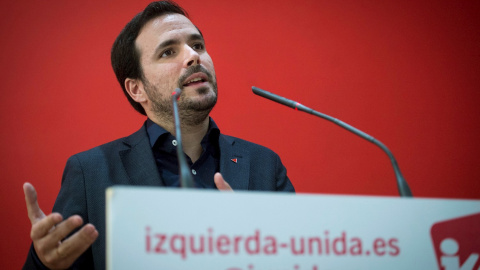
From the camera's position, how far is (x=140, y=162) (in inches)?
52.7

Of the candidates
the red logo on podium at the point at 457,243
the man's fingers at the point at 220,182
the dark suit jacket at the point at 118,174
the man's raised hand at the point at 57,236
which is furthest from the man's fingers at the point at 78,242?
the red logo on podium at the point at 457,243

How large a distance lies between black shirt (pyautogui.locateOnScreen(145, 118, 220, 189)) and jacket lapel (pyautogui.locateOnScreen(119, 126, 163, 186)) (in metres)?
0.04

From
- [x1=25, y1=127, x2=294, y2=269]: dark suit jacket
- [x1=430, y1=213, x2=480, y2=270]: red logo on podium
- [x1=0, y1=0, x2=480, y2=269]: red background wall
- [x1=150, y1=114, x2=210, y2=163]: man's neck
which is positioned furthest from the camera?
[x1=0, y1=0, x2=480, y2=269]: red background wall

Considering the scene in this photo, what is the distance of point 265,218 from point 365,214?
158 millimetres

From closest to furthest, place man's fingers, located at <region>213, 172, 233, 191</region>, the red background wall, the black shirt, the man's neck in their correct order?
man's fingers, located at <region>213, 172, 233, 191</region> → the black shirt → the man's neck → the red background wall

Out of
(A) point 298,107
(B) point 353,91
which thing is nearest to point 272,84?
(B) point 353,91

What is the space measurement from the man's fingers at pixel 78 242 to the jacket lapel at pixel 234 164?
61 centimetres

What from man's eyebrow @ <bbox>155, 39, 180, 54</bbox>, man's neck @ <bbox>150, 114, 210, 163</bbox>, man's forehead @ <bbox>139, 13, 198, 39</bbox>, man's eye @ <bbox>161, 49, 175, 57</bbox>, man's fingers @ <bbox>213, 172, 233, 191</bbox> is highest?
man's forehead @ <bbox>139, 13, 198, 39</bbox>

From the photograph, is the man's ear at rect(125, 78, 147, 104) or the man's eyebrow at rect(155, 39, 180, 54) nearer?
the man's eyebrow at rect(155, 39, 180, 54)

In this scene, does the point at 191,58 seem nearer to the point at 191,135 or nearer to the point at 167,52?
the point at 167,52

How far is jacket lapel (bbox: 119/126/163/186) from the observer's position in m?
1.29

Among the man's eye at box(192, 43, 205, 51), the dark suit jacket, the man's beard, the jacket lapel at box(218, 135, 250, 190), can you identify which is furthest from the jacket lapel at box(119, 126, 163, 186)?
the man's eye at box(192, 43, 205, 51)

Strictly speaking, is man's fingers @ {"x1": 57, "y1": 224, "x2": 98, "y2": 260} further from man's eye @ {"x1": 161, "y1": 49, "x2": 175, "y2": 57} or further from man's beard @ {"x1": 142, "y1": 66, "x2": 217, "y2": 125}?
man's eye @ {"x1": 161, "y1": 49, "x2": 175, "y2": 57}

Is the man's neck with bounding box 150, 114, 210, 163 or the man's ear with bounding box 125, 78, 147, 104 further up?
the man's ear with bounding box 125, 78, 147, 104
